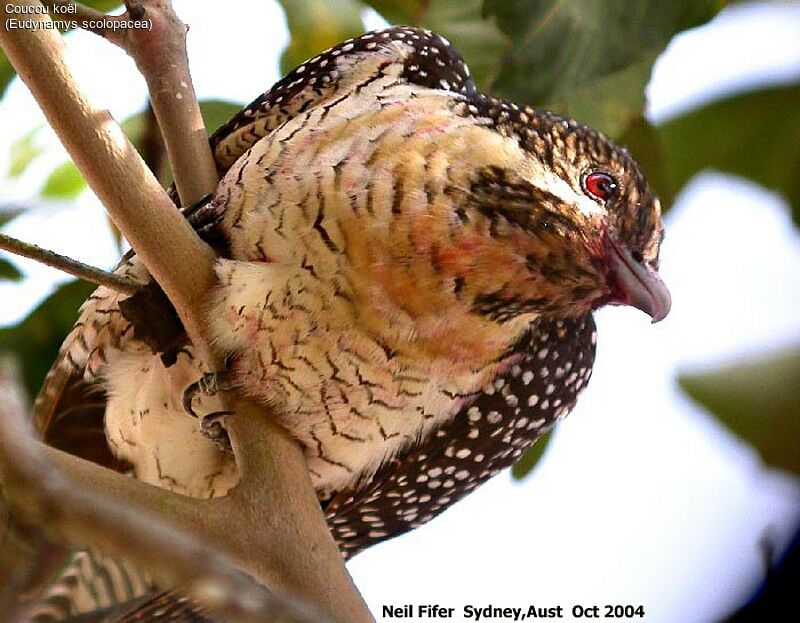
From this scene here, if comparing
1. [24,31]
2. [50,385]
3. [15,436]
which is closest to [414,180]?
[24,31]

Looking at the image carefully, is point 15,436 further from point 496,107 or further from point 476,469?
point 476,469

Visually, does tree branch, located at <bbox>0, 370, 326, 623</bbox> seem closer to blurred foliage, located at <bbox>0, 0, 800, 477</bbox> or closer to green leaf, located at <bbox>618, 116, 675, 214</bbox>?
blurred foliage, located at <bbox>0, 0, 800, 477</bbox>

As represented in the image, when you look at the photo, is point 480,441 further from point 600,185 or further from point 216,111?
point 216,111

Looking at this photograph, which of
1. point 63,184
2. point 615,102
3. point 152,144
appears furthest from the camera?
point 63,184

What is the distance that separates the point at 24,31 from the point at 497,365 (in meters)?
1.02

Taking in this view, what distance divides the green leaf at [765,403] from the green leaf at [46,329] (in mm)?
1619

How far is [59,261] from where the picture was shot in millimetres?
1571

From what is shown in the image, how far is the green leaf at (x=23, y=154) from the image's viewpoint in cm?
323

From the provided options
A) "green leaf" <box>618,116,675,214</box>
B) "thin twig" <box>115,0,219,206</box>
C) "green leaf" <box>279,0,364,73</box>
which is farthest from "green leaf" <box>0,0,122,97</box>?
"green leaf" <box>618,116,675,214</box>

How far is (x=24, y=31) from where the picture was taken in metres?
1.51

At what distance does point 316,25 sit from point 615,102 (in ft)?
2.32

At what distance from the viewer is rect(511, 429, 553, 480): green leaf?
279cm

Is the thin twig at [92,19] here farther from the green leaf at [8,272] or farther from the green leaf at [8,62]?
the green leaf at [8,272]

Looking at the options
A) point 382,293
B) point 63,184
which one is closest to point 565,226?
point 382,293
